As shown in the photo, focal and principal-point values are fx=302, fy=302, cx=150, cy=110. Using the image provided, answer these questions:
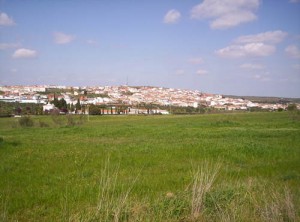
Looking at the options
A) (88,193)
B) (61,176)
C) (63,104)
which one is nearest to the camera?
Result: (88,193)

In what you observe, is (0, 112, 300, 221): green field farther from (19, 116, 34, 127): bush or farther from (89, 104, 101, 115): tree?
(89, 104, 101, 115): tree

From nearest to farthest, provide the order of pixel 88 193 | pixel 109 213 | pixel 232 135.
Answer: pixel 109 213 → pixel 88 193 → pixel 232 135

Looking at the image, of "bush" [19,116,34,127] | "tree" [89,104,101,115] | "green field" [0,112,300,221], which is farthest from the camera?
"tree" [89,104,101,115]

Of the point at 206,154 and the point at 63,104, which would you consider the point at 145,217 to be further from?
the point at 63,104

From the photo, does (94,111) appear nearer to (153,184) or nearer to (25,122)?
(25,122)

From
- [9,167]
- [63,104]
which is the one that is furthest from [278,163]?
[63,104]

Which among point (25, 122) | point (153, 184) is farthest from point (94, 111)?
point (153, 184)

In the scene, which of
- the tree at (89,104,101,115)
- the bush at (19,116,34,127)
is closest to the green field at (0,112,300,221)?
the bush at (19,116,34,127)

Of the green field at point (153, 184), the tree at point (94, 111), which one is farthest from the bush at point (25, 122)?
the tree at point (94, 111)

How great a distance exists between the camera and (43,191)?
746 centimetres

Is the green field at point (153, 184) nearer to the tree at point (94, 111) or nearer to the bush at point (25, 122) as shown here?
the bush at point (25, 122)

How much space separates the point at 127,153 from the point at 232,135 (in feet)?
36.8

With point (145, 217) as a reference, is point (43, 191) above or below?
below

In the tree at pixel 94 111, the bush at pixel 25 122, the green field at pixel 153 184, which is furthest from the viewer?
the tree at pixel 94 111
